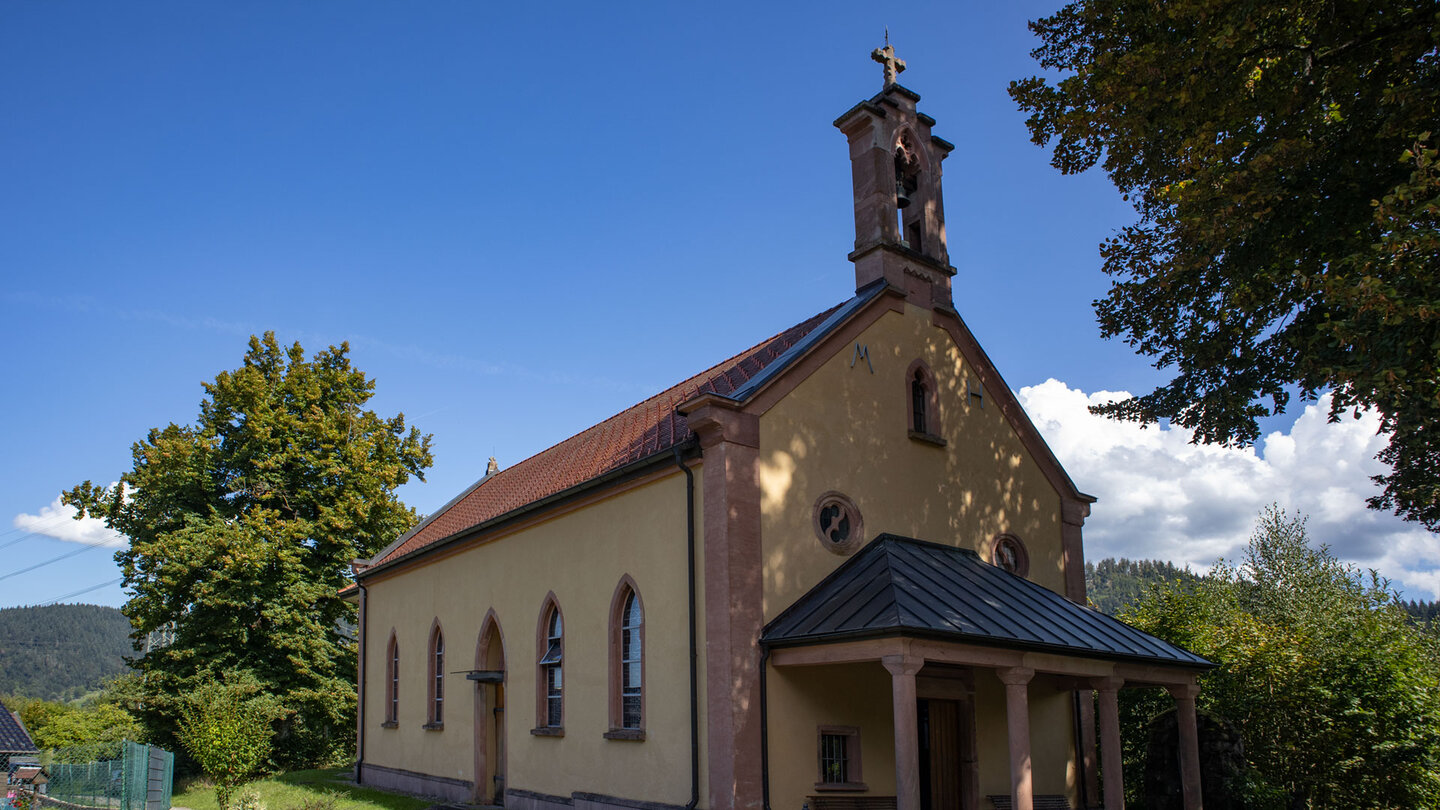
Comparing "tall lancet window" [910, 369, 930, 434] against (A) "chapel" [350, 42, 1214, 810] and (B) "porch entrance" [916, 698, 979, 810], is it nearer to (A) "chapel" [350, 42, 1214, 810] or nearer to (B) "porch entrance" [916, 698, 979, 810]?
(A) "chapel" [350, 42, 1214, 810]

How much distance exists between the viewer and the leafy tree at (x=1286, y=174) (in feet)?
34.2

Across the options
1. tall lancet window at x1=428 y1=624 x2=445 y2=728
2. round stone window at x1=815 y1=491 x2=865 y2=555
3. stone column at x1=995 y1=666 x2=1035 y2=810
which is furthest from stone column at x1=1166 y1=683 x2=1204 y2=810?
tall lancet window at x1=428 y1=624 x2=445 y2=728

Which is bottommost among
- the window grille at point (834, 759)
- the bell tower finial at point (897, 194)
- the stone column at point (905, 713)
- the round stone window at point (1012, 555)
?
Result: the window grille at point (834, 759)

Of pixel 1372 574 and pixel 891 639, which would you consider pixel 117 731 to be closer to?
Answer: pixel 891 639

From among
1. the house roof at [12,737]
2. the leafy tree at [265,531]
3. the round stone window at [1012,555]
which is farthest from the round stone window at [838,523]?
the leafy tree at [265,531]

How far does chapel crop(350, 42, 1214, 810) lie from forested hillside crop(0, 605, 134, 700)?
16828 centimetres

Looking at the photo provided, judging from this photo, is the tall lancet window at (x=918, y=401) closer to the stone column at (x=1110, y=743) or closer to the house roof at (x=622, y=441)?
the house roof at (x=622, y=441)

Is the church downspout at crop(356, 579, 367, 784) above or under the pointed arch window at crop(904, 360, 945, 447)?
under

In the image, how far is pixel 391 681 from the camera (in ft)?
79.3

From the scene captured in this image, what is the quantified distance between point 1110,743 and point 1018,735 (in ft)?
7.41

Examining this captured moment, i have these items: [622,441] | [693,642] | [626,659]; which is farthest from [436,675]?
[693,642]

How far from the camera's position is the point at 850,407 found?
15.0 m

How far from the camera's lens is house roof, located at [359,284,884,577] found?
15094 millimetres

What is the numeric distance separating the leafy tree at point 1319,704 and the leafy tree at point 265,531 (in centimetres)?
2296
